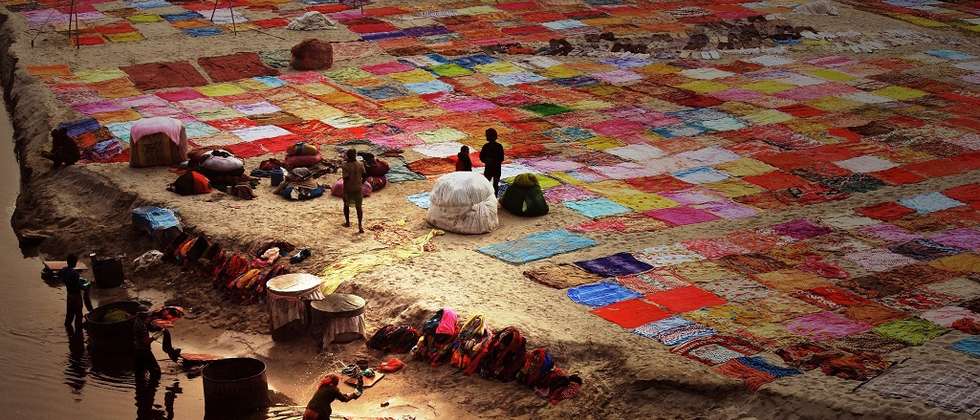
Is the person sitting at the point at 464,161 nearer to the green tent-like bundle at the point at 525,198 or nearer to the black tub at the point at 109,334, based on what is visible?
the green tent-like bundle at the point at 525,198

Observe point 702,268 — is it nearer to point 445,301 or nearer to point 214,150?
point 445,301

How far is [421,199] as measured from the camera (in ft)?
55.1

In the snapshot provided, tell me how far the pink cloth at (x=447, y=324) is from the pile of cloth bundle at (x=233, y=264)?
8.26ft

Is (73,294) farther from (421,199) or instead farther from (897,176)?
(897,176)

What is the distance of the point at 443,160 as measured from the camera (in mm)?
18766

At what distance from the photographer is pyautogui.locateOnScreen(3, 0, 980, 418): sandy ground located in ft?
36.3

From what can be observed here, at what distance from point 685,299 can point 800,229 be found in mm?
3334

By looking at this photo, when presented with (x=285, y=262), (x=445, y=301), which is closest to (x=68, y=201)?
(x=285, y=262)

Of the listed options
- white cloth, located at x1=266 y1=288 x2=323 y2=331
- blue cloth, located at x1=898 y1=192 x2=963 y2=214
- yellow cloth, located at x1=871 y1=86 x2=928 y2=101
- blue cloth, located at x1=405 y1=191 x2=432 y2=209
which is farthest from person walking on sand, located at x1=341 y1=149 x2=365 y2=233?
yellow cloth, located at x1=871 y1=86 x2=928 y2=101

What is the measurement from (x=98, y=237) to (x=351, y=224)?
3362mm

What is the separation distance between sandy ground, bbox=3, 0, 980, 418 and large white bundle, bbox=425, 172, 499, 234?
194 mm

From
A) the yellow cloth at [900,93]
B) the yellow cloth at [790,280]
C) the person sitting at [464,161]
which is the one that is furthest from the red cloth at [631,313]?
the yellow cloth at [900,93]

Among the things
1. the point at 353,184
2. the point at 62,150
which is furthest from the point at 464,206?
the point at 62,150

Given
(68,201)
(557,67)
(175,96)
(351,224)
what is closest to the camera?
(351,224)
